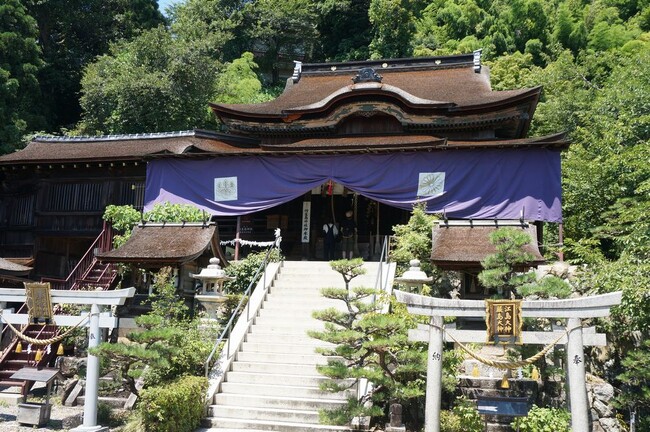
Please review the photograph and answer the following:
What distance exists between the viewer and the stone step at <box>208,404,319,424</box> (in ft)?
34.1

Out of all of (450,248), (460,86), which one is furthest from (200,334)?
(460,86)

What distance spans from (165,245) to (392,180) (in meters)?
7.04

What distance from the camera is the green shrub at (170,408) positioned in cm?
980

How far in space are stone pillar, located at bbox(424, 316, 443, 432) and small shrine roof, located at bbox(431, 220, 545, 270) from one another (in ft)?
14.4

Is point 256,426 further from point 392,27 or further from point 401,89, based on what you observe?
point 392,27

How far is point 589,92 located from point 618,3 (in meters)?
17.1

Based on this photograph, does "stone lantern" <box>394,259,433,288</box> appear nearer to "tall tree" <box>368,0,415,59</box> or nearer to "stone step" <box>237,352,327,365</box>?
"stone step" <box>237,352,327,365</box>

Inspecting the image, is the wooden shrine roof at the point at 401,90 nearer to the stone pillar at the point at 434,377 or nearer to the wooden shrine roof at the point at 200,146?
the wooden shrine roof at the point at 200,146

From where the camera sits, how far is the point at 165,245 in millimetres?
15188

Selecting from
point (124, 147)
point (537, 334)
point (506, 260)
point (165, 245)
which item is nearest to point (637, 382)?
point (506, 260)

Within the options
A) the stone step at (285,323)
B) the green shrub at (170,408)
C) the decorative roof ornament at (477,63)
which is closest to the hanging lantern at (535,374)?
the stone step at (285,323)

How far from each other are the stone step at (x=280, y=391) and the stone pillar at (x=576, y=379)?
381cm

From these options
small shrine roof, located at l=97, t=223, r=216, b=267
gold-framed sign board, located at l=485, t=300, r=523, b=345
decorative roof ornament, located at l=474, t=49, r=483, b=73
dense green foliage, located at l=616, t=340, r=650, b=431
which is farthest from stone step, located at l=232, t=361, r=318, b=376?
decorative roof ornament, located at l=474, t=49, r=483, b=73

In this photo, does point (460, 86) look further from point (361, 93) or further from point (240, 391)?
point (240, 391)
